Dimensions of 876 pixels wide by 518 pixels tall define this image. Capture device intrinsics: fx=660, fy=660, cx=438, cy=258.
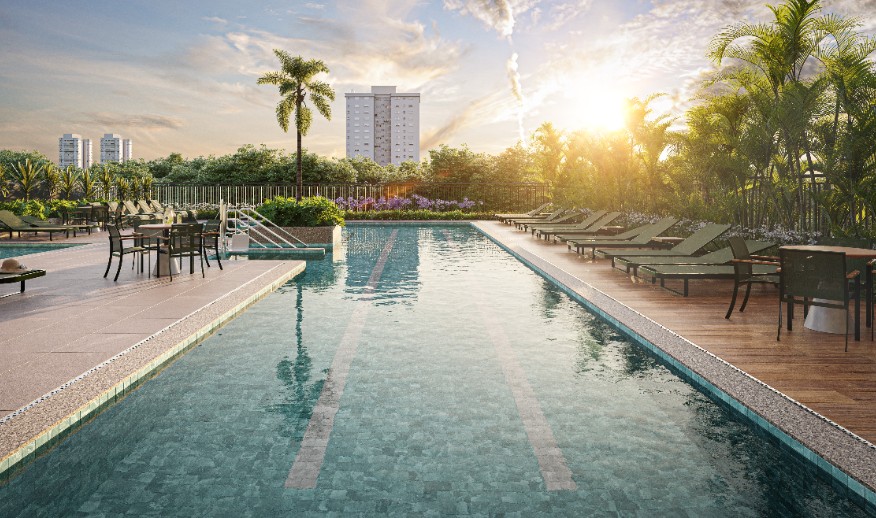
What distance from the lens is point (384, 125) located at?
567 ft

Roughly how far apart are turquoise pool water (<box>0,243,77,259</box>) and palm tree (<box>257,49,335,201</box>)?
50.0ft

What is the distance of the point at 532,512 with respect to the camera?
9.60 feet

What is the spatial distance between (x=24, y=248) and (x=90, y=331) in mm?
11928

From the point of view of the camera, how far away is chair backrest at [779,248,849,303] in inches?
216

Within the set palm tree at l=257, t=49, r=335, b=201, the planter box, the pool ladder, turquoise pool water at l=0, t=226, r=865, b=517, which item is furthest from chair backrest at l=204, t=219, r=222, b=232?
palm tree at l=257, t=49, r=335, b=201

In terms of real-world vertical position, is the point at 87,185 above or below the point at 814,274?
above

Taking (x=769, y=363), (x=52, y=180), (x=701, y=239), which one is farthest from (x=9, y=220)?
(x=769, y=363)

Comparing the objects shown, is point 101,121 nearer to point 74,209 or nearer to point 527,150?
point 74,209

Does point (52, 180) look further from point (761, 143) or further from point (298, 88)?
point (761, 143)

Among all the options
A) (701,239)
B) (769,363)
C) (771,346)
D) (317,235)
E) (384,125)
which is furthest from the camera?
(384,125)

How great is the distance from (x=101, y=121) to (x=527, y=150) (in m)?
23.2

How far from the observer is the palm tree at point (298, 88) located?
103 ft

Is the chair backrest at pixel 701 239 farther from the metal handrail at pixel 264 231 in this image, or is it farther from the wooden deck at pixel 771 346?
the metal handrail at pixel 264 231

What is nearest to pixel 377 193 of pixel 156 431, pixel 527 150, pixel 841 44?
pixel 527 150
